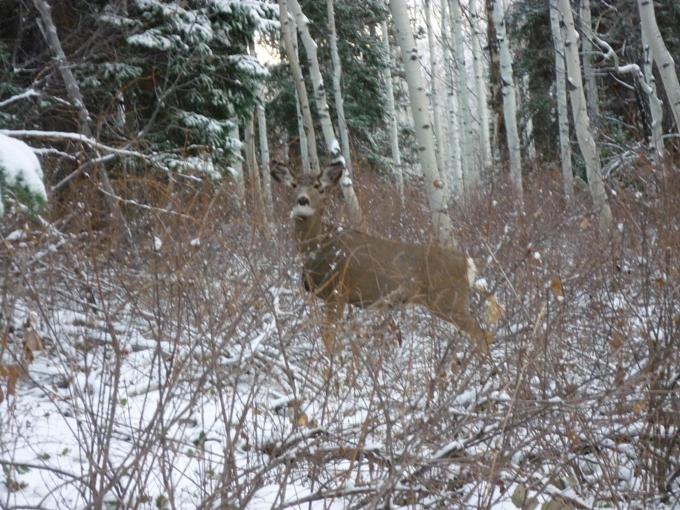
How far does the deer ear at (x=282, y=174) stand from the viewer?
266 inches

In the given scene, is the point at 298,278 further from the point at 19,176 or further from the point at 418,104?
the point at 19,176

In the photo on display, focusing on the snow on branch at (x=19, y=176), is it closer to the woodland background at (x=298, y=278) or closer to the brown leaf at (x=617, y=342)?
the woodland background at (x=298, y=278)

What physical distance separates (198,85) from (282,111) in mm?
9530

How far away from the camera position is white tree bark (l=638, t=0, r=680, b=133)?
31.1 ft

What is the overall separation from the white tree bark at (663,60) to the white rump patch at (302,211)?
5.10 metres

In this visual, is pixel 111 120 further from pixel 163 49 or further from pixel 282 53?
pixel 282 53

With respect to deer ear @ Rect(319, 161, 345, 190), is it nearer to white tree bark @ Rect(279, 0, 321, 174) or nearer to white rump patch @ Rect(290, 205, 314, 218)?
white rump patch @ Rect(290, 205, 314, 218)

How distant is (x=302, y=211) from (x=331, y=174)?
0.40m

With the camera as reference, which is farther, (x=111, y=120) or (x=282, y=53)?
(x=282, y=53)

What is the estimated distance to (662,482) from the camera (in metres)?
3.18

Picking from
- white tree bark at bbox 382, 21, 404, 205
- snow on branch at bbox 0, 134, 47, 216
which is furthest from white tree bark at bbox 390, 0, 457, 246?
white tree bark at bbox 382, 21, 404, 205

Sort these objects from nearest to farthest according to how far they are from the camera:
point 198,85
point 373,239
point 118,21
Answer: point 373,239
point 118,21
point 198,85

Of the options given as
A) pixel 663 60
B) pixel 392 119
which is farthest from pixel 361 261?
pixel 392 119

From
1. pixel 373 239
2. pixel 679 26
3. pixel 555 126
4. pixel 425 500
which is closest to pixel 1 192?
pixel 425 500
